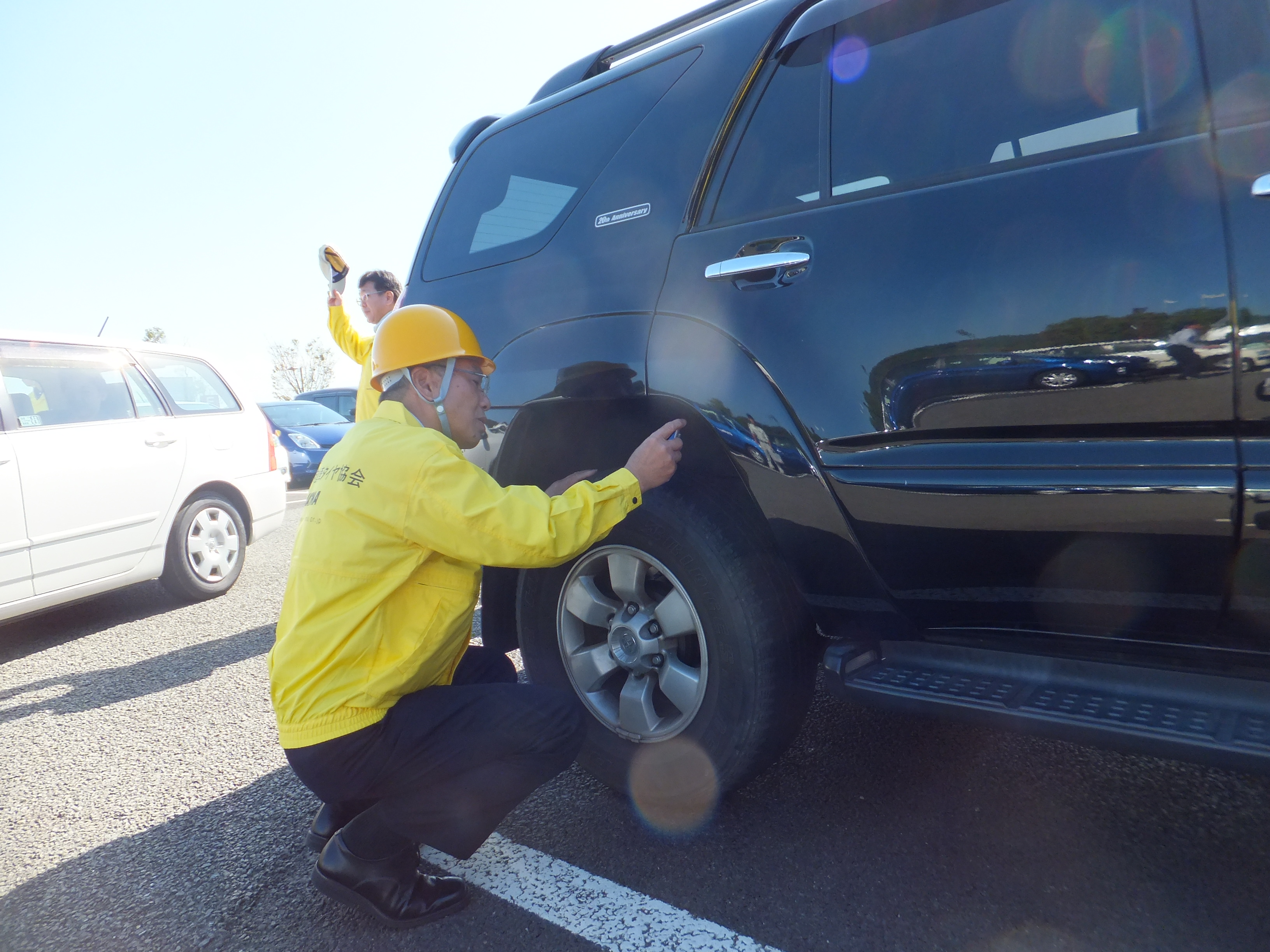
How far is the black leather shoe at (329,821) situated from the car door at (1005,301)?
1.51 m

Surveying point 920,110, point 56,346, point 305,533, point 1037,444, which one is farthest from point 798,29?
point 56,346

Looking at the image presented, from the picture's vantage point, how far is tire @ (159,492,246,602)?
16.3 feet

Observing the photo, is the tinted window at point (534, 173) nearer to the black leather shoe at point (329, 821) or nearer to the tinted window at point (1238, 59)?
the tinted window at point (1238, 59)

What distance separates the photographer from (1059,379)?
1529mm

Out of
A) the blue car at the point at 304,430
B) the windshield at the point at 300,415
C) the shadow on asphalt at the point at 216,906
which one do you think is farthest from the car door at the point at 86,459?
the windshield at the point at 300,415

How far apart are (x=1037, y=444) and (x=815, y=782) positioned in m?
Answer: 1.23

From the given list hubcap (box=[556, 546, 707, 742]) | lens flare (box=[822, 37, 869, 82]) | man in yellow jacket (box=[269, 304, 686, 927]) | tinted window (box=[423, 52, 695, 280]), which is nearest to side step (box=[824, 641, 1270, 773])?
hubcap (box=[556, 546, 707, 742])

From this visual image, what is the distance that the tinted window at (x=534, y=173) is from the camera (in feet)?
7.84

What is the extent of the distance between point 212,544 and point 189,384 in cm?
101

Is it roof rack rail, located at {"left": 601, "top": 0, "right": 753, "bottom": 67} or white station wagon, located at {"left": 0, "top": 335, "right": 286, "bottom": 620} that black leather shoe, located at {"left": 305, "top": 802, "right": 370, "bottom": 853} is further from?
white station wagon, located at {"left": 0, "top": 335, "right": 286, "bottom": 620}

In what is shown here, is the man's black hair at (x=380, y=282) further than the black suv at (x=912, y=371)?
Yes

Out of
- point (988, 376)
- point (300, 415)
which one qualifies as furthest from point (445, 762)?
point (300, 415)

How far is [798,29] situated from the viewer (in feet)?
6.55

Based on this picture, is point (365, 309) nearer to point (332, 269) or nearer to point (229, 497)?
point (332, 269)
